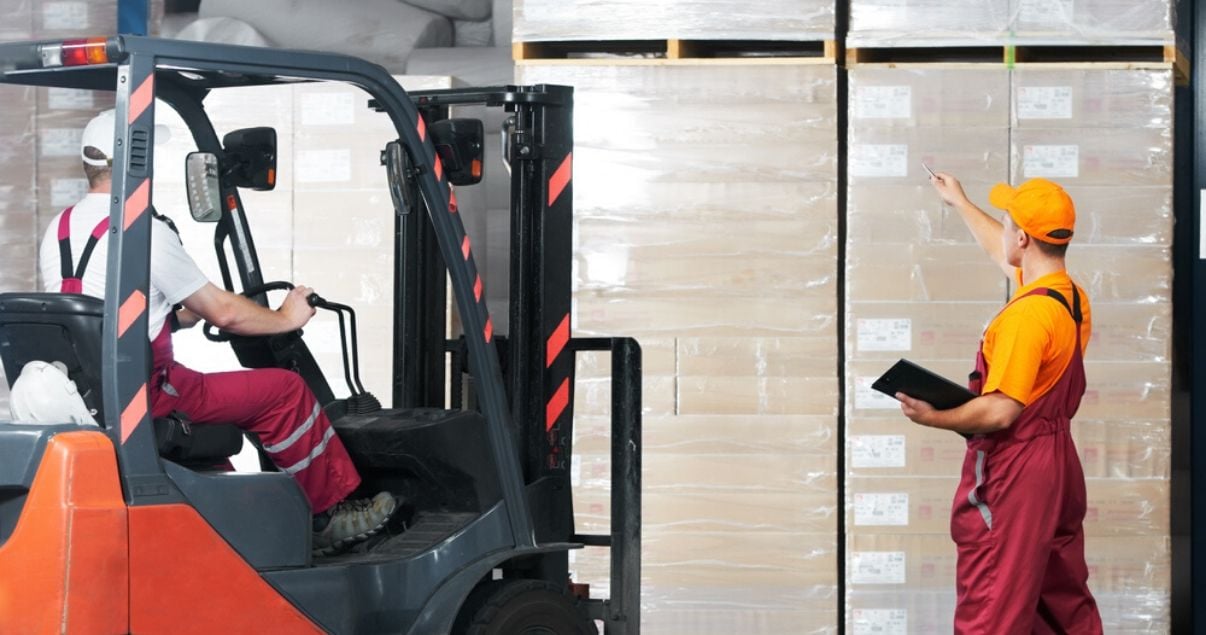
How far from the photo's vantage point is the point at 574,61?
5508mm

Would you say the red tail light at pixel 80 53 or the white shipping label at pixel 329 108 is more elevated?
the white shipping label at pixel 329 108

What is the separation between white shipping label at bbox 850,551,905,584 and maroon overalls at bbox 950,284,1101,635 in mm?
1230

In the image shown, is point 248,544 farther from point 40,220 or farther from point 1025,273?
point 40,220

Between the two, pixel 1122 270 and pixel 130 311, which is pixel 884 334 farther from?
pixel 130 311

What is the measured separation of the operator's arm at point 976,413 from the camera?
401cm

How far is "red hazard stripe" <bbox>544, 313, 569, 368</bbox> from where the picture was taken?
428 cm

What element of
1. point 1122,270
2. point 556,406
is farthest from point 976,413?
point 1122,270

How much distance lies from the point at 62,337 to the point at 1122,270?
3553mm

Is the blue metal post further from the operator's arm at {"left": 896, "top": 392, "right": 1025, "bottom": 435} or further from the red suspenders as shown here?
the operator's arm at {"left": 896, "top": 392, "right": 1025, "bottom": 435}

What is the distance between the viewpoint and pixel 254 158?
160 inches

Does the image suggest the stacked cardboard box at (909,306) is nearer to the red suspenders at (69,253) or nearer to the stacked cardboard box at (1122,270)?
the stacked cardboard box at (1122,270)

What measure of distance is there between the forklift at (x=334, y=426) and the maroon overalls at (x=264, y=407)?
2.5 inches

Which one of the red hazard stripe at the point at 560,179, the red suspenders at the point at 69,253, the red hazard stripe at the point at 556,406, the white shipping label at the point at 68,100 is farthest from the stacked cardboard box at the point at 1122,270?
the white shipping label at the point at 68,100

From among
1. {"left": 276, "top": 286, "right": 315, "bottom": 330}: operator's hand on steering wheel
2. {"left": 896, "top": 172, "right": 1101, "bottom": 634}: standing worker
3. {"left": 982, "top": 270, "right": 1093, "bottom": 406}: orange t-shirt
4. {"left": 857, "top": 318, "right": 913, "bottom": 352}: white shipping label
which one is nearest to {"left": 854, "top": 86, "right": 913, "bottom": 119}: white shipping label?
{"left": 857, "top": 318, "right": 913, "bottom": 352}: white shipping label
